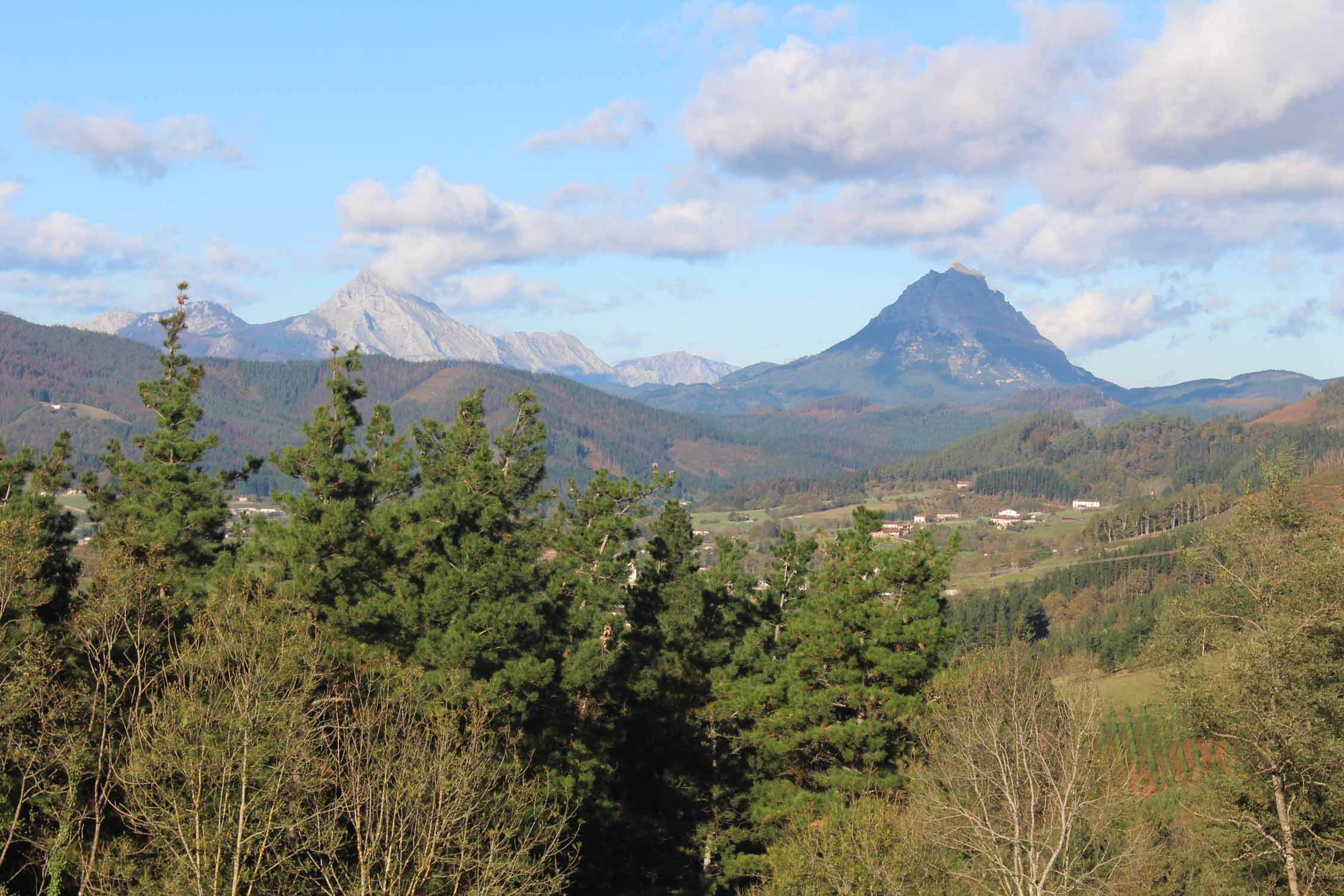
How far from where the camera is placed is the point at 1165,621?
3145 cm

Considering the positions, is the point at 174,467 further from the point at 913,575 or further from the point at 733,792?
the point at 913,575

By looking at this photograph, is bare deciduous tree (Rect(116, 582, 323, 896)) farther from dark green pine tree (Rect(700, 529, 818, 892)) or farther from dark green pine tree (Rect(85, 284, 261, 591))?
dark green pine tree (Rect(700, 529, 818, 892))

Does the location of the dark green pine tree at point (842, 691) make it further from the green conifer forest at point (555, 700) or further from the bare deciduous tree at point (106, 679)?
the bare deciduous tree at point (106, 679)

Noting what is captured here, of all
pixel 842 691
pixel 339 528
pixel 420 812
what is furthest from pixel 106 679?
pixel 842 691

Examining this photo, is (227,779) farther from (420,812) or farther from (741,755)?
(741,755)

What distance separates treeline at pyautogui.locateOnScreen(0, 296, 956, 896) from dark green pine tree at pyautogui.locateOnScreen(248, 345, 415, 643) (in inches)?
6.6

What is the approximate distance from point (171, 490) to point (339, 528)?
10.8 meters

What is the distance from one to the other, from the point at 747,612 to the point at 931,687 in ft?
42.2

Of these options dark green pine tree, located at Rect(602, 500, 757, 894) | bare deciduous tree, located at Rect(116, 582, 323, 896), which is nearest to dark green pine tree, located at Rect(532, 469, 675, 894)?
dark green pine tree, located at Rect(602, 500, 757, 894)

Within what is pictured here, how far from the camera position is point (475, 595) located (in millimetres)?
34250

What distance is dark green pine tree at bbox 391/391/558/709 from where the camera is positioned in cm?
3212

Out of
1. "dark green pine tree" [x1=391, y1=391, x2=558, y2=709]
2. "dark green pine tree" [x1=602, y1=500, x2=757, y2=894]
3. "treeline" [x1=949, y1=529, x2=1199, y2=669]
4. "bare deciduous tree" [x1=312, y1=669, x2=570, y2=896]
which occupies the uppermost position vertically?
"dark green pine tree" [x1=391, y1=391, x2=558, y2=709]

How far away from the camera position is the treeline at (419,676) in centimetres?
2184

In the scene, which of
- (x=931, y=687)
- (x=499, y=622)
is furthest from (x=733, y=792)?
(x=499, y=622)
